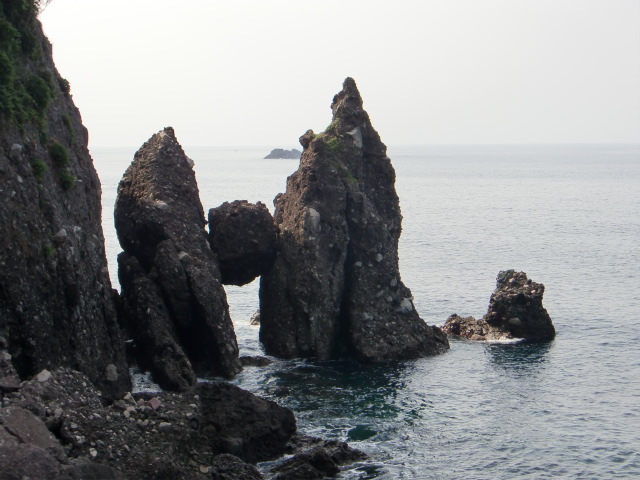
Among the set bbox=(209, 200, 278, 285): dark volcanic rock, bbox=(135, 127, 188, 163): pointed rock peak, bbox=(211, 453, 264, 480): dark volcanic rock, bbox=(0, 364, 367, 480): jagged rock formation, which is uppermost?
bbox=(135, 127, 188, 163): pointed rock peak

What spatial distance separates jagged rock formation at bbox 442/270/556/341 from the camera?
48.8 metres

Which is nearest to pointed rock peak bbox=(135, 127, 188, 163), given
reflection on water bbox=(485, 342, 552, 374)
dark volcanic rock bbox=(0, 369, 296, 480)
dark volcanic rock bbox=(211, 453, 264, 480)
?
dark volcanic rock bbox=(0, 369, 296, 480)

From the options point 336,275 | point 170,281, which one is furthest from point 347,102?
point 170,281

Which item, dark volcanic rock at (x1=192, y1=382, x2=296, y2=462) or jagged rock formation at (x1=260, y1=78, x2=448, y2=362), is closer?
dark volcanic rock at (x1=192, y1=382, x2=296, y2=462)

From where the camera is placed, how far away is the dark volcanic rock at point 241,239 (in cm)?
4378

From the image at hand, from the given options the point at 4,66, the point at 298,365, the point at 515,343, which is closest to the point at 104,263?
the point at 4,66

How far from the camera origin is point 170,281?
127 feet

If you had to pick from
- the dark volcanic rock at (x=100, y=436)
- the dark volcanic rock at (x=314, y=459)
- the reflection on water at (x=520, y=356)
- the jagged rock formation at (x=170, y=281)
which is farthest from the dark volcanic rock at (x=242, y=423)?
the reflection on water at (x=520, y=356)

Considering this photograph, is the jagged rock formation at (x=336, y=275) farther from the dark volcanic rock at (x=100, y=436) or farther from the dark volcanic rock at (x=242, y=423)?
the dark volcanic rock at (x=100, y=436)

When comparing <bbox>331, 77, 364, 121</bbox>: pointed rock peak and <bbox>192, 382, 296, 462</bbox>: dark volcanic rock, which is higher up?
<bbox>331, 77, 364, 121</bbox>: pointed rock peak

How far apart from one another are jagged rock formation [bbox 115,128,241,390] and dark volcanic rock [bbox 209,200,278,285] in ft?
4.24

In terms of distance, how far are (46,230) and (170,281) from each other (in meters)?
8.38

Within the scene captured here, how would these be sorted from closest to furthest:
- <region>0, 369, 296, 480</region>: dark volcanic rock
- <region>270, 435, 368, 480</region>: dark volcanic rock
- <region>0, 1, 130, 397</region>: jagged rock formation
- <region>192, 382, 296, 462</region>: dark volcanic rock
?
<region>0, 369, 296, 480</region>: dark volcanic rock → <region>270, 435, 368, 480</region>: dark volcanic rock → <region>192, 382, 296, 462</region>: dark volcanic rock → <region>0, 1, 130, 397</region>: jagged rock formation

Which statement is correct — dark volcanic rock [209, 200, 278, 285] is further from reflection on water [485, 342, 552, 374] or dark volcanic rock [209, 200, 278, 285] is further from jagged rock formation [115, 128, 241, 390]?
reflection on water [485, 342, 552, 374]
